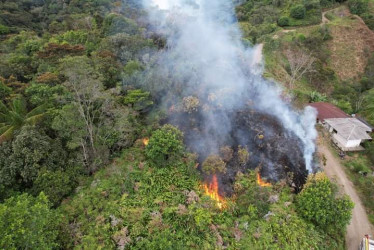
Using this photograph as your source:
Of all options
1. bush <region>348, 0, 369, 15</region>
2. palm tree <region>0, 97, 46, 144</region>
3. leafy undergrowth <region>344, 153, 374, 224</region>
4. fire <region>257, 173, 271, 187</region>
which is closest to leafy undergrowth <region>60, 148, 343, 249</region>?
fire <region>257, 173, 271, 187</region>

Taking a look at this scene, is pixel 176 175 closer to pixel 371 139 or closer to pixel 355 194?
pixel 355 194

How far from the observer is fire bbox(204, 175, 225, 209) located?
19.1m

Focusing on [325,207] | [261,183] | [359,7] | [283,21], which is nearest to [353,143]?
[325,207]

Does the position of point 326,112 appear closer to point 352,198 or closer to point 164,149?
point 352,198

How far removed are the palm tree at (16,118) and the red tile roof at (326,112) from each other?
31.0 meters

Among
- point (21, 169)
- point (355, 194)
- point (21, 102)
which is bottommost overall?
point (355, 194)

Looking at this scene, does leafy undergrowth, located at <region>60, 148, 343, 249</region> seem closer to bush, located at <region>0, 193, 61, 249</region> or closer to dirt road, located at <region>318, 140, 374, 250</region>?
dirt road, located at <region>318, 140, 374, 250</region>

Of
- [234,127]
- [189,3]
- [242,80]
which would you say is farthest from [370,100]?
[189,3]

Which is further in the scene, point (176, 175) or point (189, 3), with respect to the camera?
point (189, 3)

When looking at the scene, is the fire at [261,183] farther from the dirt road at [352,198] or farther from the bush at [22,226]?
the bush at [22,226]

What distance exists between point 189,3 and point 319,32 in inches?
1161

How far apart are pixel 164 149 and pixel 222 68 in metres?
17.9

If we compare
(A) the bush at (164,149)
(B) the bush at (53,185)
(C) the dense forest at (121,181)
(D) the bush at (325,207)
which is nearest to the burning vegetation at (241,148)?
(C) the dense forest at (121,181)

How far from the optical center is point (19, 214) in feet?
40.4
